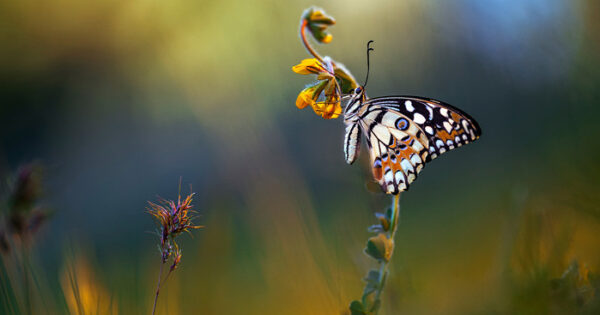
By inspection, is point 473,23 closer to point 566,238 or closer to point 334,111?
point 334,111

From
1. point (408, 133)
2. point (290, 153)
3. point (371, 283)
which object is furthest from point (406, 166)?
point (290, 153)

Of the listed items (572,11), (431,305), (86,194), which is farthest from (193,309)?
(86,194)

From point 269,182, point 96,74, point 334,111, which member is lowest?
point 269,182

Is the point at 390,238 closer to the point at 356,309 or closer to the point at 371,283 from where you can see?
the point at 371,283

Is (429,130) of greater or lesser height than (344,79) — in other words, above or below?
below

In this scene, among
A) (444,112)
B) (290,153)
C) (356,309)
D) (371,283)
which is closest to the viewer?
(356,309)

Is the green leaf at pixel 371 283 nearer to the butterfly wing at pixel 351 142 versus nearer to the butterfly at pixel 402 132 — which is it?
the butterfly at pixel 402 132

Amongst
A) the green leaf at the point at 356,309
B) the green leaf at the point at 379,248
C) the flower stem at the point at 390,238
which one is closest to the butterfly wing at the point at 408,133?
the flower stem at the point at 390,238
